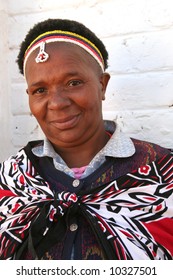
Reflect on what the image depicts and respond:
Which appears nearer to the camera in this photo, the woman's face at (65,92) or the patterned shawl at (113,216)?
the patterned shawl at (113,216)

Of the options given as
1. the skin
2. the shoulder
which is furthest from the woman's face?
the shoulder

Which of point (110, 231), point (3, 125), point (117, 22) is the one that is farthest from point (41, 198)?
point (117, 22)

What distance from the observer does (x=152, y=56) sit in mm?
2359

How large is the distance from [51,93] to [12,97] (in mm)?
891

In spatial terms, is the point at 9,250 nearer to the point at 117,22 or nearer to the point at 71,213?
the point at 71,213

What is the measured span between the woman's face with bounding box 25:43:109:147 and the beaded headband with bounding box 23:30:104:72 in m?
0.02

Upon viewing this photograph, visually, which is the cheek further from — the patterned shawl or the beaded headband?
the patterned shawl

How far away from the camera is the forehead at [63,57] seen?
1.80 meters

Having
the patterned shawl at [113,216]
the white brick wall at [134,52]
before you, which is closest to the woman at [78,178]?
the patterned shawl at [113,216]

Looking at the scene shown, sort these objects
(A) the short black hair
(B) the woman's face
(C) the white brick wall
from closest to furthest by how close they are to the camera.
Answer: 1. (B) the woman's face
2. (A) the short black hair
3. (C) the white brick wall

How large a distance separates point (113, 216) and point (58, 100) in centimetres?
51

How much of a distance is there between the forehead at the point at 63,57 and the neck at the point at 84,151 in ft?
1.03

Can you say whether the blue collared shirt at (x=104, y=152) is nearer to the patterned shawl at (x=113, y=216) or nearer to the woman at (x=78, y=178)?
the woman at (x=78, y=178)

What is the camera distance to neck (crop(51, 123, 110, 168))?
1.96 meters
